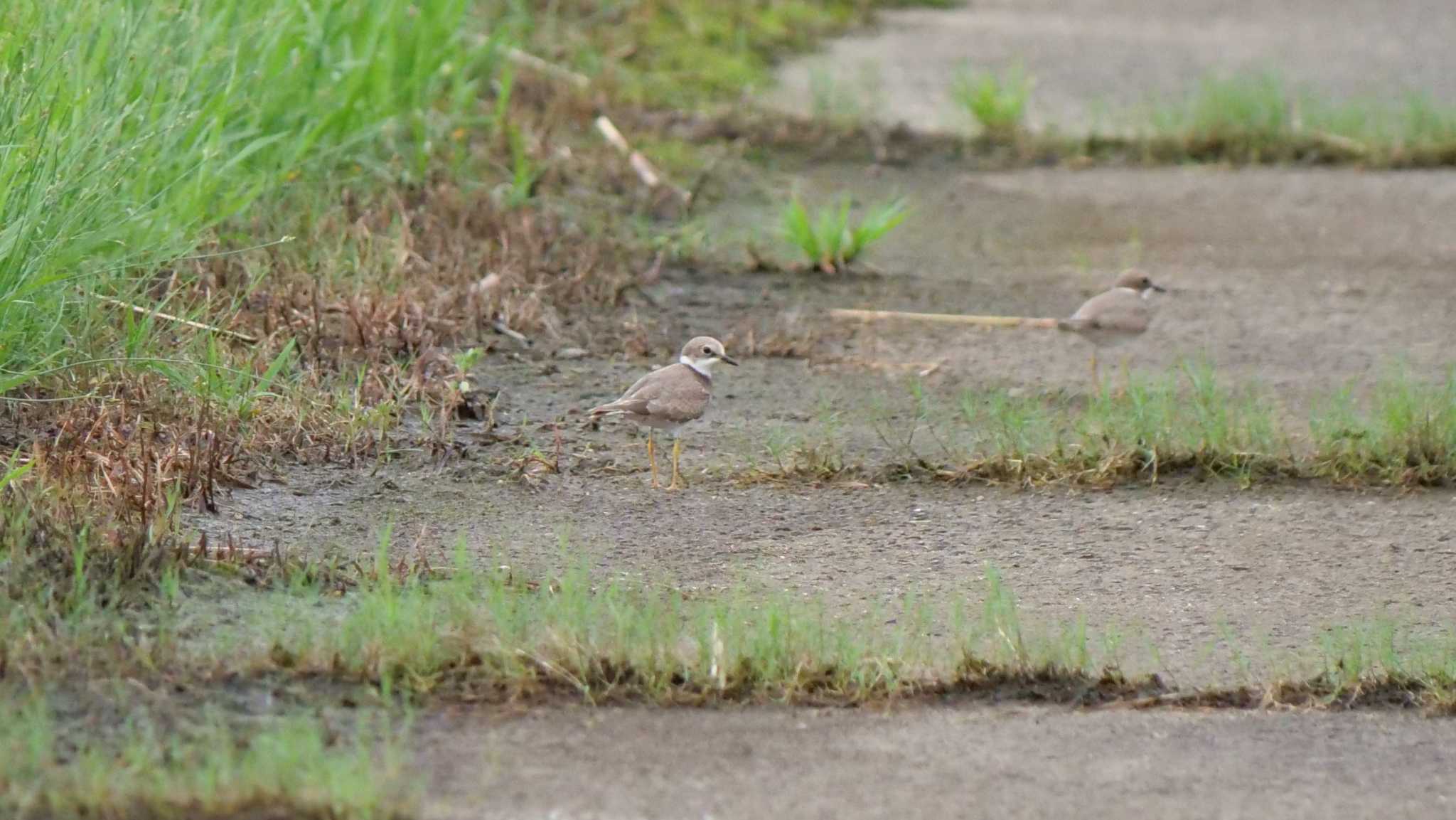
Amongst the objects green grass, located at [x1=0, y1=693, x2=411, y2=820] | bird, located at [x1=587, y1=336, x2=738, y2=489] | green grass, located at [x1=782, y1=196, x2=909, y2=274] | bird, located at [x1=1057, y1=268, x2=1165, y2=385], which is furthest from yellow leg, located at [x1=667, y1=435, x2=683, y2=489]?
green grass, located at [x1=782, y1=196, x2=909, y2=274]

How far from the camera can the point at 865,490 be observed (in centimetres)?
518

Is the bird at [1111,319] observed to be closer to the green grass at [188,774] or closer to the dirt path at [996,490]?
the dirt path at [996,490]

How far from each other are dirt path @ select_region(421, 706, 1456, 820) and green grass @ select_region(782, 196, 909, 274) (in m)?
3.80

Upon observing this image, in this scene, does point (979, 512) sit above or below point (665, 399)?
below

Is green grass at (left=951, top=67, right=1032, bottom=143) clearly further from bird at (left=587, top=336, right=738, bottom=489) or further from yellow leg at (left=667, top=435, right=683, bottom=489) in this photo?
yellow leg at (left=667, top=435, right=683, bottom=489)

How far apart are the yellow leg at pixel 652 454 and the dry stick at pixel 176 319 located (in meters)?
1.20

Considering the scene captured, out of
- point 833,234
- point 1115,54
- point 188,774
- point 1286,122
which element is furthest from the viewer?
point 1115,54

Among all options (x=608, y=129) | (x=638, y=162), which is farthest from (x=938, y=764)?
(x=608, y=129)

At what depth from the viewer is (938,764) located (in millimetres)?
3449

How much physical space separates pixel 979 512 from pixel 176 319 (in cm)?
228

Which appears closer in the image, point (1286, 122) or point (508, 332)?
point (508, 332)

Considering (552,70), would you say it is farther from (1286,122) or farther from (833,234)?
(1286,122)

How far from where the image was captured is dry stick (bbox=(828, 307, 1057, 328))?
6777 mm

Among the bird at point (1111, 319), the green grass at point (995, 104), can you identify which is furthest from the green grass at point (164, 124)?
the green grass at point (995, 104)
